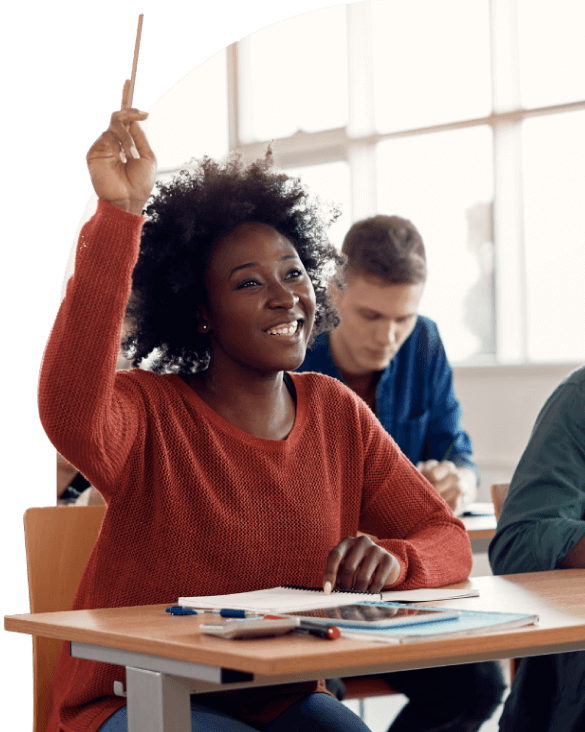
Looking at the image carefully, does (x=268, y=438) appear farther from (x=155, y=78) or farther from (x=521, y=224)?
(x=521, y=224)

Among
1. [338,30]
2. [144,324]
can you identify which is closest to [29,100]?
[144,324]

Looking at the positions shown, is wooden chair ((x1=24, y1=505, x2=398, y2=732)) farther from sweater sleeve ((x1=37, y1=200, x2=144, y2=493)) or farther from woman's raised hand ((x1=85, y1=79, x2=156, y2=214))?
woman's raised hand ((x1=85, y1=79, x2=156, y2=214))

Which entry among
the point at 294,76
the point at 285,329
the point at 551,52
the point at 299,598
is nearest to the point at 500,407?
the point at 551,52

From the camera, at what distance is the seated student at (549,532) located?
5.08 feet

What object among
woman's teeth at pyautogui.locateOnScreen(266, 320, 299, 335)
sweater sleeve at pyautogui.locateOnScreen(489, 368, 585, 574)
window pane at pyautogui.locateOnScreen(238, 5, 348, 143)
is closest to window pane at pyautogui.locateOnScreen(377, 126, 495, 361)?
window pane at pyautogui.locateOnScreen(238, 5, 348, 143)

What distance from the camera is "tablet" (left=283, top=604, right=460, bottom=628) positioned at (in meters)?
1.00

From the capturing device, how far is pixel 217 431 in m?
1.49

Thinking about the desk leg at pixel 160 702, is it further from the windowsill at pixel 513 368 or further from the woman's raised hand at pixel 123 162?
the windowsill at pixel 513 368

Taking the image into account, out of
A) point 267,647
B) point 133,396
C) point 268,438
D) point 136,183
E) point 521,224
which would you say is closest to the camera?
point 267,647

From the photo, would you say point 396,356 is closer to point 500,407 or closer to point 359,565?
point 359,565

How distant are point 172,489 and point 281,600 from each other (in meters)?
0.30

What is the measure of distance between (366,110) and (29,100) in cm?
381

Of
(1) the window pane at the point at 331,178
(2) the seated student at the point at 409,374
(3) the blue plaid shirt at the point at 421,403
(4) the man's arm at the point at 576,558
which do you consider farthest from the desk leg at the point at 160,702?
(1) the window pane at the point at 331,178

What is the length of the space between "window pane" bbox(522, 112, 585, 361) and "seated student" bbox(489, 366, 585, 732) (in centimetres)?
340
